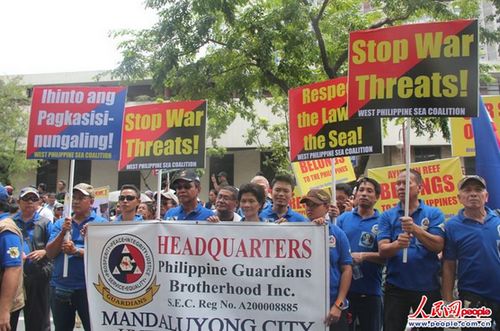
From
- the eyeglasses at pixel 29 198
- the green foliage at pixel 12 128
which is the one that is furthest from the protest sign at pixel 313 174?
the green foliage at pixel 12 128

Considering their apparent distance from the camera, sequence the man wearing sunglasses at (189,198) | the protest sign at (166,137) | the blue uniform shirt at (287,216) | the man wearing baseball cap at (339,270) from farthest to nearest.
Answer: the protest sign at (166,137)
the man wearing sunglasses at (189,198)
the blue uniform shirt at (287,216)
the man wearing baseball cap at (339,270)

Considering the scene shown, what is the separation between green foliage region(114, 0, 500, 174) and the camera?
1019 cm

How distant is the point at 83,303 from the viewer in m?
4.61

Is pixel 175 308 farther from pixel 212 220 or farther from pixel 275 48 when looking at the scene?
pixel 275 48

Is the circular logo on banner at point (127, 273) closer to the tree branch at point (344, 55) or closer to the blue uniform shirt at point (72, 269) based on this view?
the blue uniform shirt at point (72, 269)

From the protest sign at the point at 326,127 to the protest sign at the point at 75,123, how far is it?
6.46 ft

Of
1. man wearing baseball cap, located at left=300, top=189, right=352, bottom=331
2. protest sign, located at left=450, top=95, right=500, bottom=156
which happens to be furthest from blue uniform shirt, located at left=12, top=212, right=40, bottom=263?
protest sign, located at left=450, top=95, right=500, bottom=156

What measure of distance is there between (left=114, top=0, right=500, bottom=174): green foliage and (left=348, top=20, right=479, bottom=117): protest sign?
5.69 metres

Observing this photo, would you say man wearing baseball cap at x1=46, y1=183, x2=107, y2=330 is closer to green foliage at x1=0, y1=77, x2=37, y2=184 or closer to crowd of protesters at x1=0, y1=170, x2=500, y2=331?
crowd of protesters at x1=0, y1=170, x2=500, y2=331

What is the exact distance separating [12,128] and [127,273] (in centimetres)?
2131

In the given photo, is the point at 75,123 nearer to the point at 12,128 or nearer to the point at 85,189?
the point at 85,189

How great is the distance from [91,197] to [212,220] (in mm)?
1473

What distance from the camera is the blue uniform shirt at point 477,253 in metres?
3.84

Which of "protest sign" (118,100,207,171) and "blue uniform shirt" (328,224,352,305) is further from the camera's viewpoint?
"protest sign" (118,100,207,171)
